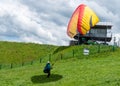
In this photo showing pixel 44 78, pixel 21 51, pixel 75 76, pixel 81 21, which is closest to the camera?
pixel 75 76

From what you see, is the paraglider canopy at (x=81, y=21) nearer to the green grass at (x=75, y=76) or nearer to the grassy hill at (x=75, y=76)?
the grassy hill at (x=75, y=76)

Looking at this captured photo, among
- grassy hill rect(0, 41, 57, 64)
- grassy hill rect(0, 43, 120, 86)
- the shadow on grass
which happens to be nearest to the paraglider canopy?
grassy hill rect(0, 43, 120, 86)

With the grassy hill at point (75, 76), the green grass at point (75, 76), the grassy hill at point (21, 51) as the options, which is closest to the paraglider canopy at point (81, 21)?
the grassy hill at point (75, 76)

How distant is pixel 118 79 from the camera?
119 feet

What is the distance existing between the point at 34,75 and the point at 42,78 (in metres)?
3.65

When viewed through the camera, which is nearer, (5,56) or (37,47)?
(5,56)

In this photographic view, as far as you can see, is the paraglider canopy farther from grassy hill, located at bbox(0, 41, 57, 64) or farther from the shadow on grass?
the shadow on grass

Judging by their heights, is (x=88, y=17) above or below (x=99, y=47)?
above

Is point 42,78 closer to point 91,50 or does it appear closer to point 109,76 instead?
point 109,76

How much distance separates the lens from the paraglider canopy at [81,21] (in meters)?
65.0

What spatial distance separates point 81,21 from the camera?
64.8m

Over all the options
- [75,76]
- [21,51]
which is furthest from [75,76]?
[21,51]

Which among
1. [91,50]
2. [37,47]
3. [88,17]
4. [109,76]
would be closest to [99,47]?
[91,50]

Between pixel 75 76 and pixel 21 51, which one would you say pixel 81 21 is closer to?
pixel 75 76
